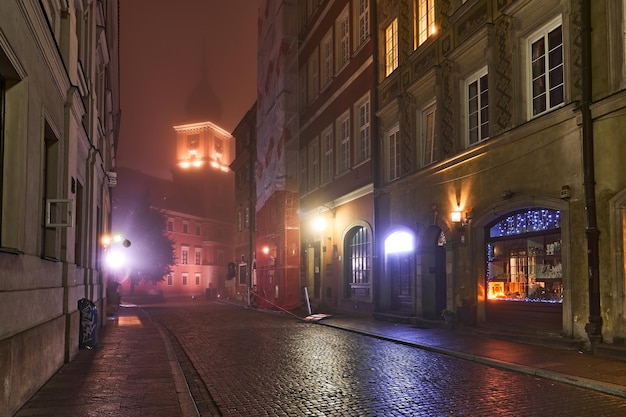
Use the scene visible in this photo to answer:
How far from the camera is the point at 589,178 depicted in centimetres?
1161

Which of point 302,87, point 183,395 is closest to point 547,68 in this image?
point 183,395

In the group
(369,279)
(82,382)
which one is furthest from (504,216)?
(82,382)

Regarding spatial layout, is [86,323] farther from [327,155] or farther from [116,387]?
[327,155]

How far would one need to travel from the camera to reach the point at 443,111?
56.4 feet

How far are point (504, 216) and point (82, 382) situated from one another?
10.3 meters

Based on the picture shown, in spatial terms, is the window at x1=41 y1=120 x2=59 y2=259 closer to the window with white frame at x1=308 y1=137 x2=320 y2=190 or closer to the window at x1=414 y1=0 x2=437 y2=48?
the window at x1=414 y1=0 x2=437 y2=48

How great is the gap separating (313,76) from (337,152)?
19.8ft

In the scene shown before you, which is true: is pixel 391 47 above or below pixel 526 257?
above

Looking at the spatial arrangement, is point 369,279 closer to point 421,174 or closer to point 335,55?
point 421,174

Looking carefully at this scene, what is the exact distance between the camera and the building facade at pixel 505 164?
11477mm

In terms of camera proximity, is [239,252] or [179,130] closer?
[239,252]

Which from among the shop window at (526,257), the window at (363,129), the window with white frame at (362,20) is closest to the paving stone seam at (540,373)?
the shop window at (526,257)

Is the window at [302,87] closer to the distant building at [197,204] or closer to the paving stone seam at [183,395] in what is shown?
the paving stone seam at [183,395]

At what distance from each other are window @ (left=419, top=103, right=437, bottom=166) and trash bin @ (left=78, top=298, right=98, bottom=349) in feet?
34.7
